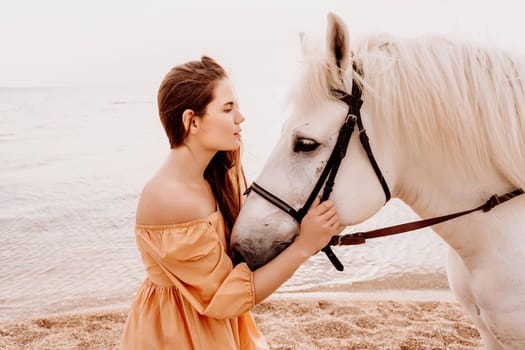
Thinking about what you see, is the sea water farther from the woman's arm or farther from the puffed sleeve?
the puffed sleeve

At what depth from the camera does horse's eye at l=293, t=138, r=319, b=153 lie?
5.31 ft

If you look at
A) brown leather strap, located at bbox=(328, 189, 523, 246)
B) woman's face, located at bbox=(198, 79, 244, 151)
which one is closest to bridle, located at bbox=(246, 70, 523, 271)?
brown leather strap, located at bbox=(328, 189, 523, 246)

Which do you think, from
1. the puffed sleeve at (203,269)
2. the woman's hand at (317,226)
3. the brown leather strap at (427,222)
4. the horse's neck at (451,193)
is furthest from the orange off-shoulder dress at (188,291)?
the horse's neck at (451,193)

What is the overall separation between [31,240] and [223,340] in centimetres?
586

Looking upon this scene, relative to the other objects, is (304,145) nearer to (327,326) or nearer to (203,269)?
(203,269)

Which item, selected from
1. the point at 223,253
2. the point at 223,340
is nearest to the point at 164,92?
the point at 223,253

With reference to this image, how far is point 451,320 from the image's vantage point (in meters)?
3.97

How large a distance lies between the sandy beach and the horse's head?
2248mm

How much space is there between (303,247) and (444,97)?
0.74 metres

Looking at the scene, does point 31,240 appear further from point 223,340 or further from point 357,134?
point 357,134

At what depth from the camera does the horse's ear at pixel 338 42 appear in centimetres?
147

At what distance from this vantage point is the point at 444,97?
1557mm

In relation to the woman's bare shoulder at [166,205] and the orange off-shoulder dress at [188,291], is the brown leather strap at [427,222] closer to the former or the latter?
the orange off-shoulder dress at [188,291]

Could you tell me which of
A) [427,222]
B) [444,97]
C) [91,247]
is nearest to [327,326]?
[427,222]
